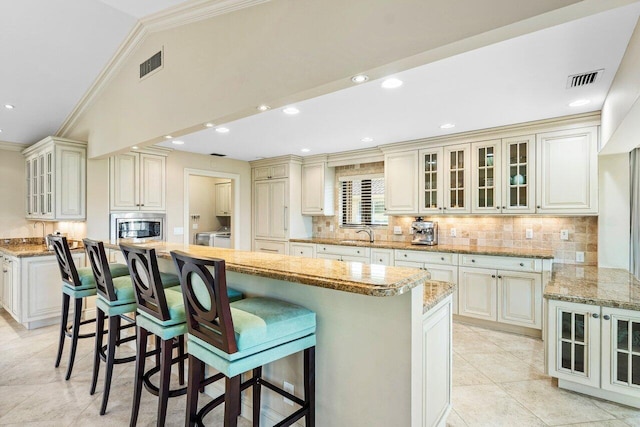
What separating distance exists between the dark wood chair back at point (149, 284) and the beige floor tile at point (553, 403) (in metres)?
2.55

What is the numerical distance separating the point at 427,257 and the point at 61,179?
15.3 ft

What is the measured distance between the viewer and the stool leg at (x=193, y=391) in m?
1.56

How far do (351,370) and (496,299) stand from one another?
8.84ft

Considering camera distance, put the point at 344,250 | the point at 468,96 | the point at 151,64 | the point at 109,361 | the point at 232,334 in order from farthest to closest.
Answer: the point at 344,250
the point at 151,64
the point at 468,96
the point at 109,361
the point at 232,334

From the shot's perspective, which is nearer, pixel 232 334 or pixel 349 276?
pixel 232 334

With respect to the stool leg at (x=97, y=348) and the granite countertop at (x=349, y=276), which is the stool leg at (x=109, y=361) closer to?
the stool leg at (x=97, y=348)

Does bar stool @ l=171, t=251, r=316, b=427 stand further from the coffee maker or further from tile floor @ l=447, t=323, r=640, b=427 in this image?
the coffee maker

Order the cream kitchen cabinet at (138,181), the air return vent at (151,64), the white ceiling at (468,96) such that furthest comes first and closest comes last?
1. the cream kitchen cabinet at (138,181)
2. the air return vent at (151,64)
3. the white ceiling at (468,96)

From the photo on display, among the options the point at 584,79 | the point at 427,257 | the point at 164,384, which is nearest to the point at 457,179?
the point at 427,257

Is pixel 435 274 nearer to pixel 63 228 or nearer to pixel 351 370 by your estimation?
pixel 351 370

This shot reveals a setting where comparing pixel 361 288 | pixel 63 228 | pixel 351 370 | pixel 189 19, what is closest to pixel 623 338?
pixel 351 370

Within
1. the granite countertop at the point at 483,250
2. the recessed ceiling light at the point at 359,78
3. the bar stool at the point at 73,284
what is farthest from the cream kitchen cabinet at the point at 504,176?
the bar stool at the point at 73,284

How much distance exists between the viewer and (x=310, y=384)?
1.68 metres

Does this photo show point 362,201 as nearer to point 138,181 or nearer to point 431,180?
point 431,180
